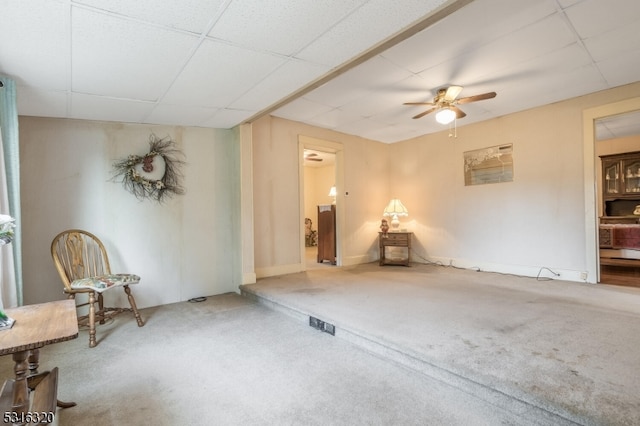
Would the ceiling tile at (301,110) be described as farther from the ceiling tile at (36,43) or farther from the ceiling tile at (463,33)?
the ceiling tile at (36,43)

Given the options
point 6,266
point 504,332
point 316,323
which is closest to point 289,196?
point 316,323

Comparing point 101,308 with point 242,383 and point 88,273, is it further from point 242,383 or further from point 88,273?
point 242,383

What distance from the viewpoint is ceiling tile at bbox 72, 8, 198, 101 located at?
6.15 feet

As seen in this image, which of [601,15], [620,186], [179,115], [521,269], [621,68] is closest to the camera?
[601,15]

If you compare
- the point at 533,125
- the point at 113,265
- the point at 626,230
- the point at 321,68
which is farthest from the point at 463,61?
the point at 626,230

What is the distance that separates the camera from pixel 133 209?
3.71 meters

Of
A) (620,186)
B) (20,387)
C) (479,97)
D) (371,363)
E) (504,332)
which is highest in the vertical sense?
(479,97)

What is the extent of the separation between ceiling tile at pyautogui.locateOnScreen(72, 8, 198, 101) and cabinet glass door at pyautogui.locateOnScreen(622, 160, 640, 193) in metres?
8.99

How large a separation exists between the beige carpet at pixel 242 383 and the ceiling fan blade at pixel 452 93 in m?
3.04

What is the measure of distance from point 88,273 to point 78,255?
284mm

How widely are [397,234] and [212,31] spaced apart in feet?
14.8

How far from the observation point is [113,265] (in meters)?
3.57

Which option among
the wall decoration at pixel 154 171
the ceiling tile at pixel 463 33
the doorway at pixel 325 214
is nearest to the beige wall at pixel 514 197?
the doorway at pixel 325 214

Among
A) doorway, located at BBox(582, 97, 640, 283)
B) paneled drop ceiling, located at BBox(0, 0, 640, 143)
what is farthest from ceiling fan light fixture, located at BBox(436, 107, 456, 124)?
doorway, located at BBox(582, 97, 640, 283)
